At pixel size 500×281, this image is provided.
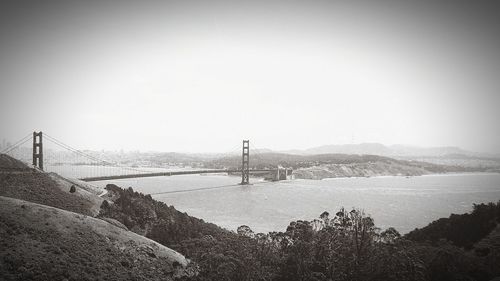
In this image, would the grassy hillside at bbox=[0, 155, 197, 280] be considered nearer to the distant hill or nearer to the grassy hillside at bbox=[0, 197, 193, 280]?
the grassy hillside at bbox=[0, 197, 193, 280]

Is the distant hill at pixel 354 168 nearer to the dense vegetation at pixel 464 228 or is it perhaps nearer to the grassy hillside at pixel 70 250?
the dense vegetation at pixel 464 228

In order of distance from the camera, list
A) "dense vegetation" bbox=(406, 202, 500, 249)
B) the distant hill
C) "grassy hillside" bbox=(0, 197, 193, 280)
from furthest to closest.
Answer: the distant hill
"dense vegetation" bbox=(406, 202, 500, 249)
"grassy hillside" bbox=(0, 197, 193, 280)

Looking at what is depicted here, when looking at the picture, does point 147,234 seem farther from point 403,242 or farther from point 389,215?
point 389,215

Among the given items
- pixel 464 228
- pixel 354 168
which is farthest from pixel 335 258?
pixel 354 168

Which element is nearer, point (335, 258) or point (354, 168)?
point (335, 258)

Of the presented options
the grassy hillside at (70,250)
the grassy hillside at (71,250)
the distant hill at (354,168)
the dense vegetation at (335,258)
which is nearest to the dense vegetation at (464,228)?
the dense vegetation at (335,258)

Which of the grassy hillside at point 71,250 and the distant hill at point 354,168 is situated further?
the distant hill at point 354,168

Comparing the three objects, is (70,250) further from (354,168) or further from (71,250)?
(354,168)

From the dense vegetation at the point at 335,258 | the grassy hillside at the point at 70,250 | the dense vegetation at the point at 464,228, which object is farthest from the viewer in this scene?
the dense vegetation at the point at 464,228

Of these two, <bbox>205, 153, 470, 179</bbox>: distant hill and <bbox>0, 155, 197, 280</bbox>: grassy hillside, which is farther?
<bbox>205, 153, 470, 179</bbox>: distant hill

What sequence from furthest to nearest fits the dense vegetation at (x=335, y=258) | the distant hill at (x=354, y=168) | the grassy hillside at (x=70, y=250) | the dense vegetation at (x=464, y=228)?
1. the distant hill at (x=354, y=168)
2. the dense vegetation at (x=464, y=228)
3. the dense vegetation at (x=335, y=258)
4. the grassy hillside at (x=70, y=250)

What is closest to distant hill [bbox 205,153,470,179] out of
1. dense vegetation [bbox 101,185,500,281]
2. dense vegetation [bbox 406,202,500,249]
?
dense vegetation [bbox 406,202,500,249]

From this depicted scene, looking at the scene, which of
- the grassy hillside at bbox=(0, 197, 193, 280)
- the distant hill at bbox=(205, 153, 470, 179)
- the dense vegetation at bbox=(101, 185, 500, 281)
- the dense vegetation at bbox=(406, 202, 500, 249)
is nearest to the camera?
the grassy hillside at bbox=(0, 197, 193, 280)

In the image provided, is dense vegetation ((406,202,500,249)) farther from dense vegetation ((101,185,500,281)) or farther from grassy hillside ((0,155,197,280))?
grassy hillside ((0,155,197,280))
